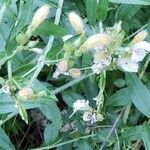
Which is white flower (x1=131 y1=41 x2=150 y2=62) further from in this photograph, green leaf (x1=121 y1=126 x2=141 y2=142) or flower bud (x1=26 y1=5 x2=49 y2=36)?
green leaf (x1=121 y1=126 x2=141 y2=142)

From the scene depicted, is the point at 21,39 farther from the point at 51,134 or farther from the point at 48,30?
the point at 51,134

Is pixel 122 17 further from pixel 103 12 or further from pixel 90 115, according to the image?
pixel 90 115

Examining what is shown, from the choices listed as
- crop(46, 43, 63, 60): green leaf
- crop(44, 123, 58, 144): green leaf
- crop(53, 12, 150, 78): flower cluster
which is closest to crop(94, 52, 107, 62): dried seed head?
crop(53, 12, 150, 78): flower cluster

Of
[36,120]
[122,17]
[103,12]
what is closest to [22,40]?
[103,12]

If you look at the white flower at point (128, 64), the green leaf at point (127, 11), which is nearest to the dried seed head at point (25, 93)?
the white flower at point (128, 64)

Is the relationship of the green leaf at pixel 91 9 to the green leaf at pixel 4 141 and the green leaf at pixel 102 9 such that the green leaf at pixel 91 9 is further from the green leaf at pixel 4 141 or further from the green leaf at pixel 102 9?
the green leaf at pixel 4 141
